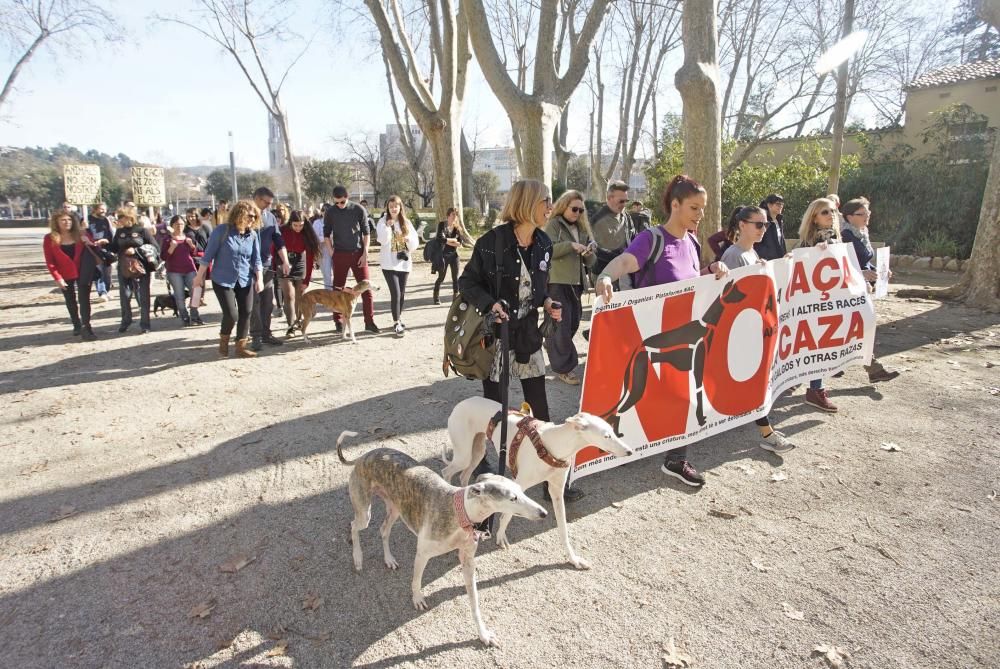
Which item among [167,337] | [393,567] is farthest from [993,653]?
[167,337]

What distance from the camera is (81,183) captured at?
27922mm

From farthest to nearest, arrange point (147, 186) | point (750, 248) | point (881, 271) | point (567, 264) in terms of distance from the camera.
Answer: point (147, 186), point (881, 271), point (567, 264), point (750, 248)

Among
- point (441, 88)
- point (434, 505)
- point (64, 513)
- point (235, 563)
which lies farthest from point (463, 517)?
point (441, 88)

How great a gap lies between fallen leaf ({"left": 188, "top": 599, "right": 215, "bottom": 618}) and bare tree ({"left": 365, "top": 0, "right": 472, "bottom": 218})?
553 inches

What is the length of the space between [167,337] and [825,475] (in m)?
9.39

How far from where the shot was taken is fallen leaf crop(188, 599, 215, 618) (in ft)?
9.45

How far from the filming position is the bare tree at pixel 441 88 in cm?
1479

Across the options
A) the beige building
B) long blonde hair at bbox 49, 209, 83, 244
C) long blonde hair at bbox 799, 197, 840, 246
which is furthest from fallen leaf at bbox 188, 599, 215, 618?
the beige building

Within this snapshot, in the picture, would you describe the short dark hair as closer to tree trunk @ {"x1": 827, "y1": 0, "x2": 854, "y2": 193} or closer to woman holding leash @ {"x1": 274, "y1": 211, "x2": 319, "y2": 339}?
woman holding leash @ {"x1": 274, "y1": 211, "x2": 319, "y2": 339}

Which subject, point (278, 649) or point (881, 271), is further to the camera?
point (881, 271)

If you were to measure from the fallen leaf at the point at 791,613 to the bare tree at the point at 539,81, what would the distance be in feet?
34.8

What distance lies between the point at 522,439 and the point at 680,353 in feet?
5.45

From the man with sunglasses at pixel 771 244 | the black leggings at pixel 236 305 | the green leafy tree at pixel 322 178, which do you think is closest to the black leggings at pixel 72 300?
the black leggings at pixel 236 305

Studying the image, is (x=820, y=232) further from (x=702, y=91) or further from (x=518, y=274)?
(x=702, y=91)
